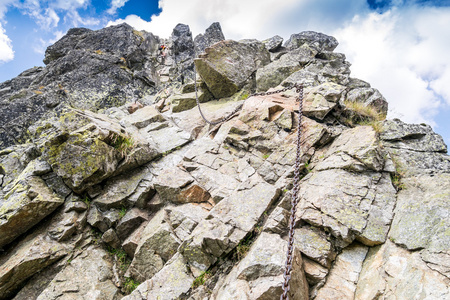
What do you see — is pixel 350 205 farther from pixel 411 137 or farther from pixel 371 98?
pixel 371 98

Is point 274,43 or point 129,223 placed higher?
point 274,43

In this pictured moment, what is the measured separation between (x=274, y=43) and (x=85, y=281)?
22.5m

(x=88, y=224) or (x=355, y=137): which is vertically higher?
(x=355, y=137)

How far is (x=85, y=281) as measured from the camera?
761 centimetres

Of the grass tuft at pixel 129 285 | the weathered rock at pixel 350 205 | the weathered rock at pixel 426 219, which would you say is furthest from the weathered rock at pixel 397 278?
the grass tuft at pixel 129 285

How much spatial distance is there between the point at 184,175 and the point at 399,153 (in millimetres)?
8064

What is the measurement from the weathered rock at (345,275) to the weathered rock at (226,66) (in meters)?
12.7

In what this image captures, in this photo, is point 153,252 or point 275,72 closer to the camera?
point 153,252

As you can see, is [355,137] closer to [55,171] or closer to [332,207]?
[332,207]

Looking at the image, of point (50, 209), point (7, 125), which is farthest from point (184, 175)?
point (7, 125)

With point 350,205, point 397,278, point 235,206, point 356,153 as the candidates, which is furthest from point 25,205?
point 356,153

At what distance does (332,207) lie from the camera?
6031 millimetres

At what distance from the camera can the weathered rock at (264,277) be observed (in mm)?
4520

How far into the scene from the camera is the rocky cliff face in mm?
5039
